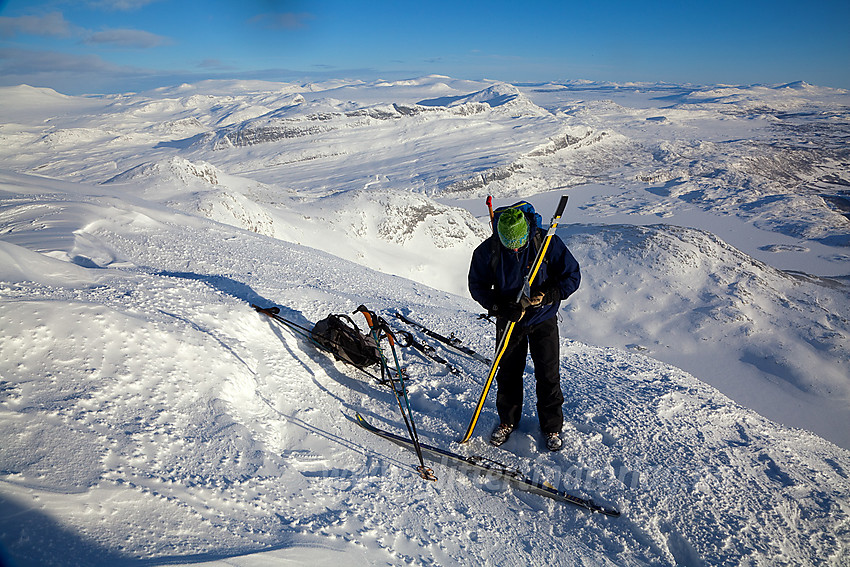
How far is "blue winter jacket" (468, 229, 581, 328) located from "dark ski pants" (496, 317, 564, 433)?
0.55ft

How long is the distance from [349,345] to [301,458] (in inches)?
78.3

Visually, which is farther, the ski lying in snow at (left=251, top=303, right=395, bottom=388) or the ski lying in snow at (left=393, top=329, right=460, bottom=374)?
the ski lying in snow at (left=393, top=329, right=460, bottom=374)

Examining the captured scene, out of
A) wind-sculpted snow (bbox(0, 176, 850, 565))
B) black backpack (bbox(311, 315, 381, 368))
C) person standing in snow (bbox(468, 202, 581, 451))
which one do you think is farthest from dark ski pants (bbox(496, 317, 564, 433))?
black backpack (bbox(311, 315, 381, 368))

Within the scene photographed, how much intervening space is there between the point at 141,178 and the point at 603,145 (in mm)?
113684

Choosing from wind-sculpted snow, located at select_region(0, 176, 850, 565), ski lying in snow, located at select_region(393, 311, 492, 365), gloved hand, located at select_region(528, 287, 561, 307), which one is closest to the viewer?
wind-sculpted snow, located at select_region(0, 176, 850, 565)

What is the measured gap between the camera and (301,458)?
13.6 ft

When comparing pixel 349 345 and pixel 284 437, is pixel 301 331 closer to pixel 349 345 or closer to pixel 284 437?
pixel 349 345

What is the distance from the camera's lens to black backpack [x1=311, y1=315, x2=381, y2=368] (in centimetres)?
590

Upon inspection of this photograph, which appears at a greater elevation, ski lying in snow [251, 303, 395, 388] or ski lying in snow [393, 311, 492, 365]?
ski lying in snow [251, 303, 395, 388]

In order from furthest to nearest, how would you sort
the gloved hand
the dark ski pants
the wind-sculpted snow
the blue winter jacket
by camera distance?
the dark ski pants → the blue winter jacket → the gloved hand → the wind-sculpted snow

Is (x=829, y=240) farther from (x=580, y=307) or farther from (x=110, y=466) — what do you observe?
(x=110, y=466)

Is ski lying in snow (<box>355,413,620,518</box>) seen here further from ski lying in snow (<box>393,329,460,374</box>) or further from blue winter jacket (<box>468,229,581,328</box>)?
ski lying in snow (<box>393,329,460,374</box>)

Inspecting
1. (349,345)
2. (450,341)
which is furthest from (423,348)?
(349,345)

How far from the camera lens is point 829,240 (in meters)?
50.0
